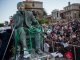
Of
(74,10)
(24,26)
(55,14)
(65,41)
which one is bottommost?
(55,14)

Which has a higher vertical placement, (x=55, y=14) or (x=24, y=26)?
(x=24, y=26)

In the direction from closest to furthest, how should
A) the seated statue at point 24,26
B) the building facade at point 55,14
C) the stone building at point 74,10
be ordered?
the seated statue at point 24,26
the stone building at point 74,10
the building facade at point 55,14

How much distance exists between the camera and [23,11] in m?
4.64

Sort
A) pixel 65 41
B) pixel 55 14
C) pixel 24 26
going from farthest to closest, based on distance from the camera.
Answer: pixel 55 14 < pixel 65 41 < pixel 24 26

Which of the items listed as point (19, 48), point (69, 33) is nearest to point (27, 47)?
point (19, 48)

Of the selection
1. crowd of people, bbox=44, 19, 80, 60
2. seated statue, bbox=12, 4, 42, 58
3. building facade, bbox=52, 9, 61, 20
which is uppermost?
seated statue, bbox=12, 4, 42, 58

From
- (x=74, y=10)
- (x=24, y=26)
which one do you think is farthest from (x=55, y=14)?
(x=24, y=26)

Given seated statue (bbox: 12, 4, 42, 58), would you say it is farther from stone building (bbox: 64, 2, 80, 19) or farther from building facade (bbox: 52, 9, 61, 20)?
building facade (bbox: 52, 9, 61, 20)

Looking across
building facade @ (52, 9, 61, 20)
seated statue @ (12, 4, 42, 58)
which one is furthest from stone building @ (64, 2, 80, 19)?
seated statue @ (12, 4, 42, 58)

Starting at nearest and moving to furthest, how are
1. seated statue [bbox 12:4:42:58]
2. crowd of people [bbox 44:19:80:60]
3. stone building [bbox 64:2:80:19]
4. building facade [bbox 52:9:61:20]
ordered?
seated statue [bbox 12:4:42:58]
crowd of people [bbox 44:19:80:60]
stone building [bbox 64:2:80:19]
building facade [bbox 52:9:61:20]

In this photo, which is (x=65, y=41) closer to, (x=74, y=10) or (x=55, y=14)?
(x=74, y=10)

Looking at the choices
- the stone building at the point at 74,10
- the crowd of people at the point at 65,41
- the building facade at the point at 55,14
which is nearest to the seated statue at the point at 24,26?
the crowd of people at the point at 65,41

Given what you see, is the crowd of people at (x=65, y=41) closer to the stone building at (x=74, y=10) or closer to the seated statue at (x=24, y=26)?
the seated statue at (x=24, y=26)

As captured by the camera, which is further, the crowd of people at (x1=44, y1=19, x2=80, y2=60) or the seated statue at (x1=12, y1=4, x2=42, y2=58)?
the crowd of people at (x1=44, y1=19, x2=80, y2=60)
